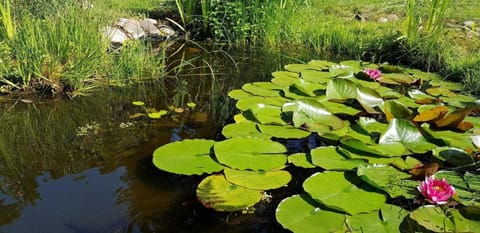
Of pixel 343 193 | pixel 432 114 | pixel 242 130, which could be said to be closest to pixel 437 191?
pixel 343 193

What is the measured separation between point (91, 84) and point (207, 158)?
1.77 meters

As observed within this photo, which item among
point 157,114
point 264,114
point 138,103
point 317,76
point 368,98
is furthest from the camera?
point 317,76

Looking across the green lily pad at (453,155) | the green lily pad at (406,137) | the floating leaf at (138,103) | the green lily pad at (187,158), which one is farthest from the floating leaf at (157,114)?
the green lily pad at (453,155)

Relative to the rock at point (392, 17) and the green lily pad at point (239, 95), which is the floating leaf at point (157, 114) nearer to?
the green lily pad at point (239, 95)

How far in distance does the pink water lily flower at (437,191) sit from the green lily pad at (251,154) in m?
0.70

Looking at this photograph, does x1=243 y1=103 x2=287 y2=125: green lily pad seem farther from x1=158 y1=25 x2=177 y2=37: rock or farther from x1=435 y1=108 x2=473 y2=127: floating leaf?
x1=158 y1=25 x2=177 y2=37: rock

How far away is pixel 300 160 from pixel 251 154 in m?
0.27

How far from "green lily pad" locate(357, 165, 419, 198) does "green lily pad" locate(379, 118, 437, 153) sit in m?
0.26

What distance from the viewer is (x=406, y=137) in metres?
2.35

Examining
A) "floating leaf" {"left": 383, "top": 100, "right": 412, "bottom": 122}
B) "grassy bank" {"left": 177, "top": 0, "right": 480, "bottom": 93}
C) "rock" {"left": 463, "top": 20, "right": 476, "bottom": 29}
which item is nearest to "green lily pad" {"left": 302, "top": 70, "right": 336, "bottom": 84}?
"floating leaf" {"left": 383, "top": 100, "right": 412, "bottom": 122}

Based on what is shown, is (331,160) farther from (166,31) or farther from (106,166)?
(166,31)

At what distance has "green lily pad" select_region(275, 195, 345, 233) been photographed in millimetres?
1686

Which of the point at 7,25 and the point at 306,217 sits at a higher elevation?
the point at 7,25

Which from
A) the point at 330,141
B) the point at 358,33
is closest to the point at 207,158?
the point at 330,141
